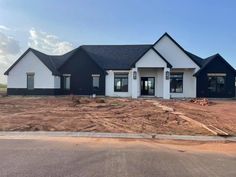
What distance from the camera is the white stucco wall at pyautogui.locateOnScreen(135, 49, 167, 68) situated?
39.8 metres

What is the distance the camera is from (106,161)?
9.12 metres

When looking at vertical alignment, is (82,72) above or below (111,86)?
above

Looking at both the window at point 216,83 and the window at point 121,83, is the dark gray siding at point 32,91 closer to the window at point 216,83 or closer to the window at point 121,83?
the window at point 121,83

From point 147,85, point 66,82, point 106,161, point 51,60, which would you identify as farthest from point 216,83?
point 106,161

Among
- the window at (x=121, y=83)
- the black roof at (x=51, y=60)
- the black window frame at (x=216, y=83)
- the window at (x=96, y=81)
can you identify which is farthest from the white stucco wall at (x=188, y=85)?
the black roof at (x=51, y=60)

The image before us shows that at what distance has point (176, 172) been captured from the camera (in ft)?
26.4

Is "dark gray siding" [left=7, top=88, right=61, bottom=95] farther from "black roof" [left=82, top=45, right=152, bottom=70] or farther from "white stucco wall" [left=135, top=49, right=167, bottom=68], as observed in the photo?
"white stucco wall" [left=135, top=49, right=167, bottom=68]

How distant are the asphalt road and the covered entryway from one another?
3123cm

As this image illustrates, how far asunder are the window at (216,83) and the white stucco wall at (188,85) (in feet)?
6.44

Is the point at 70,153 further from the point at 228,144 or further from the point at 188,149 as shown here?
the point at 228,144

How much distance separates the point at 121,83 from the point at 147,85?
371 cm

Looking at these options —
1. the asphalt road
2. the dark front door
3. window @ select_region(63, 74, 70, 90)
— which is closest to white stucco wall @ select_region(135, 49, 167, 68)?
the dark front door

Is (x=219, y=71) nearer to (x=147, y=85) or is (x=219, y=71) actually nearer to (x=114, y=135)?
(x=147, y=85)

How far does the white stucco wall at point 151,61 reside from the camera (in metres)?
39.8
